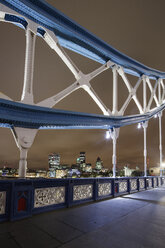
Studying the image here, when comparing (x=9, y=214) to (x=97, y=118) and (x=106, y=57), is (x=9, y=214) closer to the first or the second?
(x=97, y=118)

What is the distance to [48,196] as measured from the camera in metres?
5.27

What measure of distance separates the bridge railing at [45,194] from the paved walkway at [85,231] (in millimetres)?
266

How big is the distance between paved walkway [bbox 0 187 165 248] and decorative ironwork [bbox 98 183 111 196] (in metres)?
2.21

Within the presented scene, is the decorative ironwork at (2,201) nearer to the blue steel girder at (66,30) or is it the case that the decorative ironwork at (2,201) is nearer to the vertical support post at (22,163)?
the vertical support post at (22,163)

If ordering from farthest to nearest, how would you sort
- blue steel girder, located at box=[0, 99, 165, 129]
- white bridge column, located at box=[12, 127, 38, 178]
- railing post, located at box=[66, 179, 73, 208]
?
white bridge column, located at box=[12, 127, 38, 178] → railing post, located at box=[66, 179, 73, 208] → blue steel girder, located at box=[0, 99, 165, 129]

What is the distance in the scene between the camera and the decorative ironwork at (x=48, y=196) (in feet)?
16.3

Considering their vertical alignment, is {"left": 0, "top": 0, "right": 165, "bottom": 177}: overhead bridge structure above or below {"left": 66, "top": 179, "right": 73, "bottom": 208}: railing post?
above

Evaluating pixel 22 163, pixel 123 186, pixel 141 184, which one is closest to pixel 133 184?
pixel 141 184

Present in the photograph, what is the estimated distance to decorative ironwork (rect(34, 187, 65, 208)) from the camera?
195 inches

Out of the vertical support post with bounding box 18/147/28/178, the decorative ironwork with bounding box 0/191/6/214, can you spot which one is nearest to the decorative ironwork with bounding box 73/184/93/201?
the vertical support post with bounding box 18/147/28/178

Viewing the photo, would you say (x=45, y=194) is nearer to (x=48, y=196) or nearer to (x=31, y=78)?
(x=48, y=196)

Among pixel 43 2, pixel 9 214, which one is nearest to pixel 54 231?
pixel 9 214

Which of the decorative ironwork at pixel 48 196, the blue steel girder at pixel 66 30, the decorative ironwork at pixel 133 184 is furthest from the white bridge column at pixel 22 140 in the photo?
the decorative ironwork at pixel 133 184

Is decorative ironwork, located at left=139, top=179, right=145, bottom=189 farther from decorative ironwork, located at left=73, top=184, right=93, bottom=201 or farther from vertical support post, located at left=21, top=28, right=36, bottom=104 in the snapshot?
vertical support post, located at left=21, top=28, right=36, bottom=104
